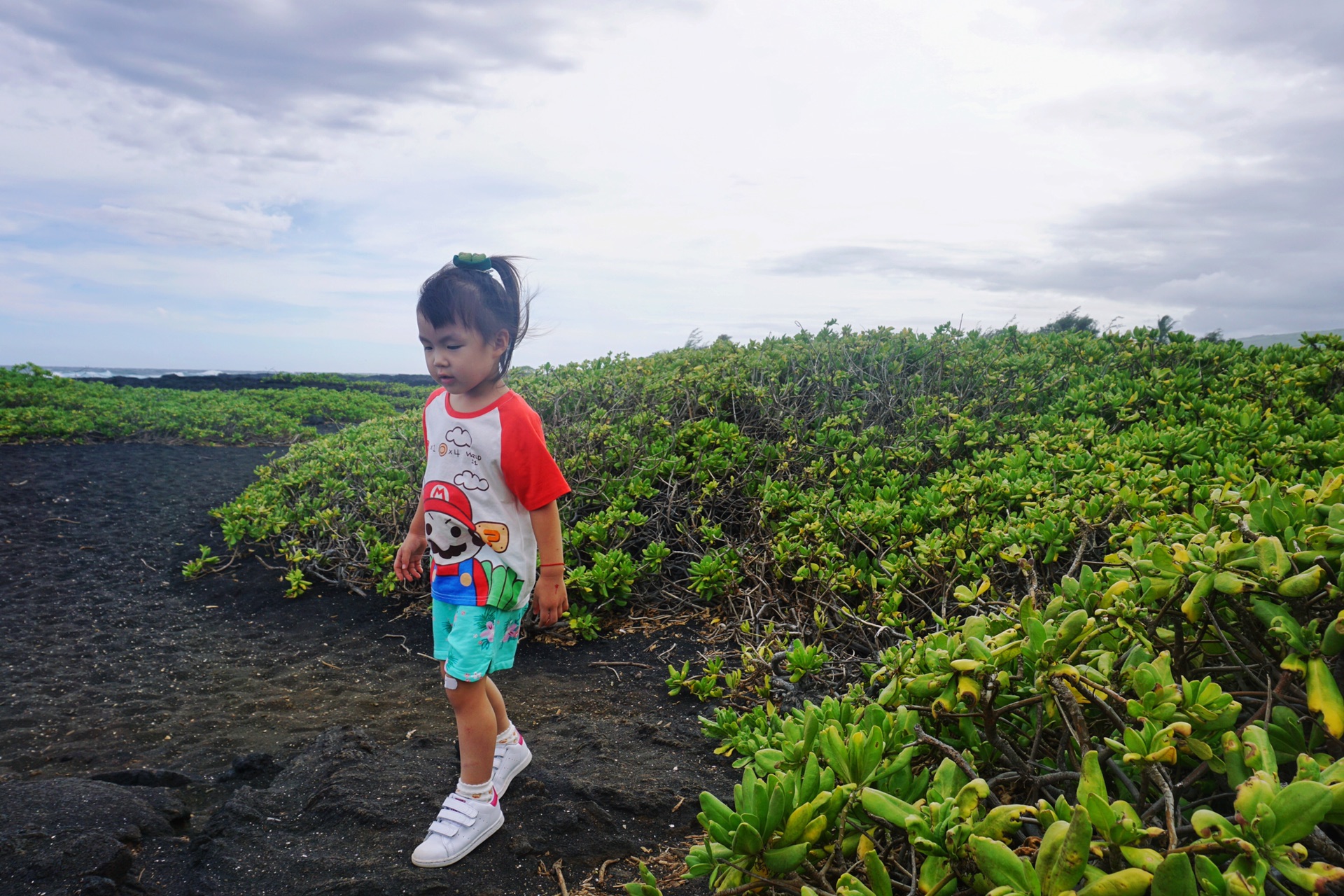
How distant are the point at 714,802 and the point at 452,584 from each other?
1.66 metres

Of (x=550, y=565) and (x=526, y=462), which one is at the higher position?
(x=526, y=462)

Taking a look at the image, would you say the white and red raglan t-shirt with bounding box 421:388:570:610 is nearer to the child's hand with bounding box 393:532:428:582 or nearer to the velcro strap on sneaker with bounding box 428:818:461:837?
the child's hand with bounding box 393:532:428:582

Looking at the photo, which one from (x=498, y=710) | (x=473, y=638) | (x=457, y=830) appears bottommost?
(x=457, y=830)

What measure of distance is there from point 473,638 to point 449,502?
51 centimetres

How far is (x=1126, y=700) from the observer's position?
1.40 m

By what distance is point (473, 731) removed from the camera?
275cm

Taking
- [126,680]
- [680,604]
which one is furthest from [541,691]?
[126,680]

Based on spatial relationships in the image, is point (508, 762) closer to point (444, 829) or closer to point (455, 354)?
point (444, 829)

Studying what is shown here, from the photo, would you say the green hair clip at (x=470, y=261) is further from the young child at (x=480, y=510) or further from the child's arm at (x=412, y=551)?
the child's arm at (x=412, y=551)

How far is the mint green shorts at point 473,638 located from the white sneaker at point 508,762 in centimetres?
41

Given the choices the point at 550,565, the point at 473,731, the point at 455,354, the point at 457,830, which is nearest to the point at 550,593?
the point at 550,565

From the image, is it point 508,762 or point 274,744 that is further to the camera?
point 274,744

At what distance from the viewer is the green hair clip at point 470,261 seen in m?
2.92

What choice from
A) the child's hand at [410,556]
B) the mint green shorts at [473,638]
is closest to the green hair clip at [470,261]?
the child's hand at [410,556]
